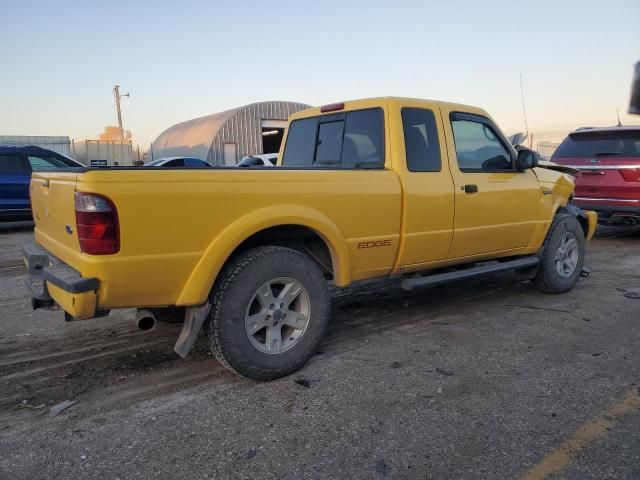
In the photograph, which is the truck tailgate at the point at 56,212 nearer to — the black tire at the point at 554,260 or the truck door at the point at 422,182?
the truck door at the point at 422,182

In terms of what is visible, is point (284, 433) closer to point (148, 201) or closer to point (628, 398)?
point (148, 201)

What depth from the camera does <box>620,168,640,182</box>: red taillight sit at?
318 inches

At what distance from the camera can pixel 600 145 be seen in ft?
28.1

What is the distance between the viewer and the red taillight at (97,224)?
2.78 meters

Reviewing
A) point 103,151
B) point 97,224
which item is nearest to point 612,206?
point 97,224

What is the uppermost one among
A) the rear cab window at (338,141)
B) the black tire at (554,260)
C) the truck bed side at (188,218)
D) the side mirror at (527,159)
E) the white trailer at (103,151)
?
the white trailer at (103,151)

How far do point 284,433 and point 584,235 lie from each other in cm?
474

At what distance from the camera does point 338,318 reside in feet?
15.7

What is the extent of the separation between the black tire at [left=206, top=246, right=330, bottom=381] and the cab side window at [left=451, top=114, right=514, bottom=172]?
187 centimetres

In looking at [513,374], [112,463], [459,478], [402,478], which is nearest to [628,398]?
[513,374]

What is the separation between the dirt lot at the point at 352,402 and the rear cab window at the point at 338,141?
56.6 inches

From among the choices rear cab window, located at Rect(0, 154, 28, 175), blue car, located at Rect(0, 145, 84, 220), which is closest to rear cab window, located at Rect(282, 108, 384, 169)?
blue car, located at Rect(0, 145, 84, 220)

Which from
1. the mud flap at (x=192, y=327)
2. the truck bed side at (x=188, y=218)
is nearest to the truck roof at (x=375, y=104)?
the truck bed side at (x=188, y=218)

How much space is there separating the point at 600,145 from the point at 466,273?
548cm
